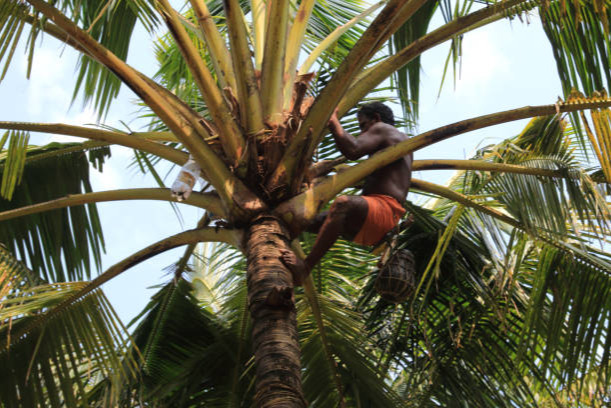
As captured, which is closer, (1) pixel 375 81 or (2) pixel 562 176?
(1) pixel 375 81

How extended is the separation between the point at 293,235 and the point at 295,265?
0.80ft

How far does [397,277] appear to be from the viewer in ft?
15.0

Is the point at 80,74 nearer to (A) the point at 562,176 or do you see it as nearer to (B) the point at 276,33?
(B) the point at 276,33

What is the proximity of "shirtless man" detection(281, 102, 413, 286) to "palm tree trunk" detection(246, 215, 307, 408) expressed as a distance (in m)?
0.19

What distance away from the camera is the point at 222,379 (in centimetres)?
539

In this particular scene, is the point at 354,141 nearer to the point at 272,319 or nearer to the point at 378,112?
the point at 378,112

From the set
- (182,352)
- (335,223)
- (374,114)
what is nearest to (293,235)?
(335,223)

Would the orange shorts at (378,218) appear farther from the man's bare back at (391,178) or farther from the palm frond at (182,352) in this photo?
the palm frond at (182,352)

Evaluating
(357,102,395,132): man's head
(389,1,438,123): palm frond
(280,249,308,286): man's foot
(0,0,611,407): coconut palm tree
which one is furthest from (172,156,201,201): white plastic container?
(389,1,438,123): palm frond

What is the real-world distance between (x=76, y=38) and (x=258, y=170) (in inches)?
43.6

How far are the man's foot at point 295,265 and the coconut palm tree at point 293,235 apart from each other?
96 millimetres

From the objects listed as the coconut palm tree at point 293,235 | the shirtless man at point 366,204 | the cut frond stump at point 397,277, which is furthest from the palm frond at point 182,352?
the shirtless man at point 366,204

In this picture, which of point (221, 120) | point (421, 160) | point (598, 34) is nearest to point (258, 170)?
point (221, 120)

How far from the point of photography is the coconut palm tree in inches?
154
